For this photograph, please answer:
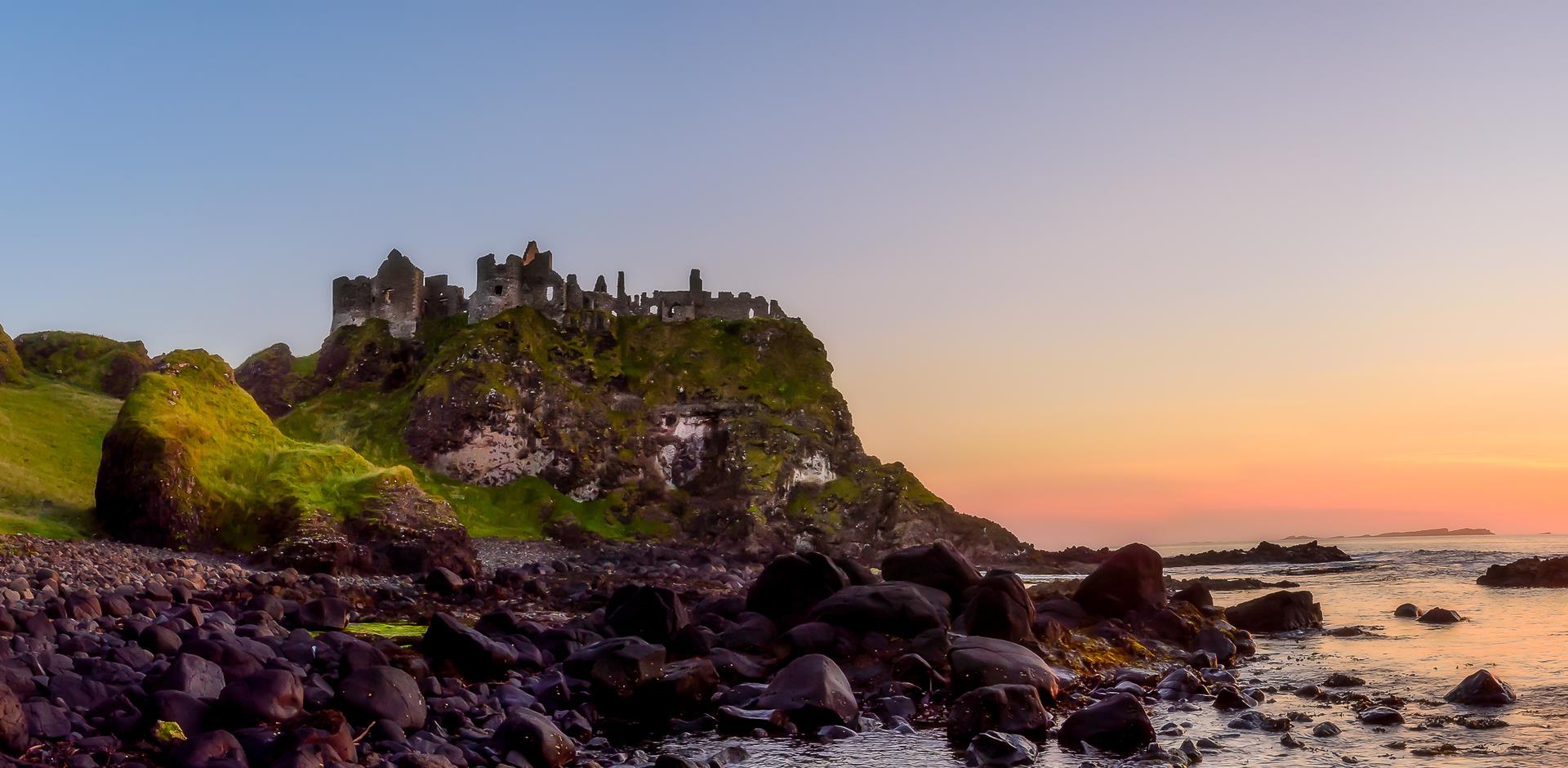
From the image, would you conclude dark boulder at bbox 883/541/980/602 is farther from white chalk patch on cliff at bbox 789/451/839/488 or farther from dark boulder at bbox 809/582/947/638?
white chalk patch on cliff at bbox 789/451/839/488

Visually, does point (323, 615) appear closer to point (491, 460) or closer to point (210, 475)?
point (210, 475)

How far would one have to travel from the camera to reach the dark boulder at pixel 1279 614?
3441cm

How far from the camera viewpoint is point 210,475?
4594 centimetres

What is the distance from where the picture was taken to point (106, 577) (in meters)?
26.7

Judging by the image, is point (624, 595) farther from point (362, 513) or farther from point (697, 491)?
point (697, 491)

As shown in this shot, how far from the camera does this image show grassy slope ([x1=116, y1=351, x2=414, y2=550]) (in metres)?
45.3

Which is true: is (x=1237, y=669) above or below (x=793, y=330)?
below

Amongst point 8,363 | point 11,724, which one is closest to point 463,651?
point 11,724

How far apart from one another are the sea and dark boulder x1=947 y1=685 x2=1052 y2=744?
0.44 meters

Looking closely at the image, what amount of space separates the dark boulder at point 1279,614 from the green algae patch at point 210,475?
37849mm

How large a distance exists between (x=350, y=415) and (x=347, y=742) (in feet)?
310

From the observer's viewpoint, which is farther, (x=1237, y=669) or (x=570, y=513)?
(x=570, y=513)

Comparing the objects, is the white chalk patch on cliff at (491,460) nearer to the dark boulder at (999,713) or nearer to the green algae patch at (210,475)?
the green algae patch at (210,475)

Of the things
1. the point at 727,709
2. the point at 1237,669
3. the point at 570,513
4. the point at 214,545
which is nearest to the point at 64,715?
the point at 727,709
